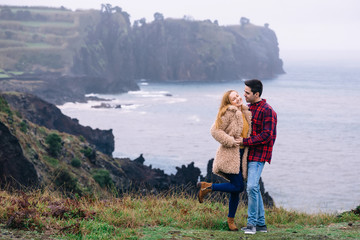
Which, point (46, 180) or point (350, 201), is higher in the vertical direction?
point (46, 180)

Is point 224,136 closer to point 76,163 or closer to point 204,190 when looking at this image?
point 204,190

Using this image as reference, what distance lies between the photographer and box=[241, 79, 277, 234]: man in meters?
7.35

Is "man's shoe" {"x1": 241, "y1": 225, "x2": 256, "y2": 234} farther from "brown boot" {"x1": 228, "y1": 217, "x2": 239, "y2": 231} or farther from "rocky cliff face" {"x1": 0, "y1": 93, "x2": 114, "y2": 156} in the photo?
"rocky cliff face" {"x1": 0, "y1": 93, "x2": 114, "y2": 156}

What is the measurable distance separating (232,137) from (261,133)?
1.59ft

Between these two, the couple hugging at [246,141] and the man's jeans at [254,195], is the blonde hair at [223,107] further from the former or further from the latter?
the man's jeans at [254,195]

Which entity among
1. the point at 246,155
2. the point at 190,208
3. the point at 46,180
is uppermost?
the point at 246,155

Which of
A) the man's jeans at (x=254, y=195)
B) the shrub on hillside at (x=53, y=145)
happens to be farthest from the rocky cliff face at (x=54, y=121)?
the man's jeans at (x=254, y=195)

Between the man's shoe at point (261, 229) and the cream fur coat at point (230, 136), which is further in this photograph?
the man's shoe at point (261, 229)

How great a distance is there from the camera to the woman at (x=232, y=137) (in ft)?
24.1

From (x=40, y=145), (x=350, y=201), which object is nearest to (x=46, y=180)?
(x=40, y=145)

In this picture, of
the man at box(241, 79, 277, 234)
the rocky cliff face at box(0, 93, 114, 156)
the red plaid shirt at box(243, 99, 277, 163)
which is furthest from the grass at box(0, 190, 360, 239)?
the rocky cliff face at box(0, 93, 114, 156)

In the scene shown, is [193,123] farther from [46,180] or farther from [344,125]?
[46,180]

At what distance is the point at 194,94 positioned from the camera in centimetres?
19362

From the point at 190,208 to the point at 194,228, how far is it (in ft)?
4.66
